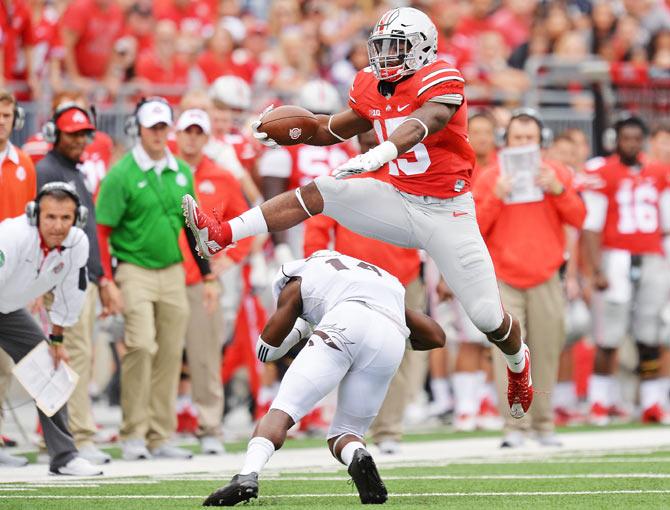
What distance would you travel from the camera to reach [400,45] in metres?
7.98

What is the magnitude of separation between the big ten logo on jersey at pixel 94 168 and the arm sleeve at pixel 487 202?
2.70m

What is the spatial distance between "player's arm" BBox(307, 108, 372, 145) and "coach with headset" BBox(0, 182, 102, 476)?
59.0 inches

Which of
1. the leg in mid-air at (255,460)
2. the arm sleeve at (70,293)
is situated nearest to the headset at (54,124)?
the arm sleeve at (70,293)

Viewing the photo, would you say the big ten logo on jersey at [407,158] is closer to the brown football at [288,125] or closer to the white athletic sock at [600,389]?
the brown football at [288,125]

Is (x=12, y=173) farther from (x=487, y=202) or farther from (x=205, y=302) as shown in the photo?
(x=487, y=202)

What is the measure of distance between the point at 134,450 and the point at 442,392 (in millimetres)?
4136

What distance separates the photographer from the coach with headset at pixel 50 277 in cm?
877

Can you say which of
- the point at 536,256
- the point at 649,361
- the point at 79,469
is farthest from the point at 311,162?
the point at 79,469

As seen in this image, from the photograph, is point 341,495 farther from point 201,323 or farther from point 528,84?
point 528,84

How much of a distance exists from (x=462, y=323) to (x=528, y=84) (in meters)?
3.64

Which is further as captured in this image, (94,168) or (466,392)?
(466,392)

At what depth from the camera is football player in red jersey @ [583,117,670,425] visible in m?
13.3

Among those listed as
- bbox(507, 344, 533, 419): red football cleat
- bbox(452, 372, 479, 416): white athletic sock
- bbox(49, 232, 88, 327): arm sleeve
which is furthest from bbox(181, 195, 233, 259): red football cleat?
bbox(452, 372, 479, 416): white athletic sock

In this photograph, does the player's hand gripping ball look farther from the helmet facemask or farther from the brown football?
the helmet facemask
